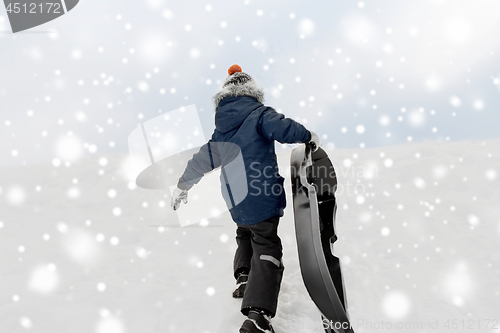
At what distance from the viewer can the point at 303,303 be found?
7.98 feet

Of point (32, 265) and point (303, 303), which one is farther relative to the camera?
point (32, 265)

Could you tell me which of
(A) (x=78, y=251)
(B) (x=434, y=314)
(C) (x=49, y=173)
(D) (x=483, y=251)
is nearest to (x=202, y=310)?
(B) (x=434, y=314)

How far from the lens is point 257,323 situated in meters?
2.07

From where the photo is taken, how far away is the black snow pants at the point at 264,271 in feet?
7.01

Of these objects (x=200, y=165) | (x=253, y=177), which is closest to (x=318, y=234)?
(x=253, y=177)

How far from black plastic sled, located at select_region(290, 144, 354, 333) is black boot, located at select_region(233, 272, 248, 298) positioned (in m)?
0.73

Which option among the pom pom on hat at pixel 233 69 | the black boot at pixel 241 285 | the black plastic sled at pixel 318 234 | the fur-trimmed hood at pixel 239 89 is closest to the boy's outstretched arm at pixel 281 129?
the black plastic sled at pixel 318 234

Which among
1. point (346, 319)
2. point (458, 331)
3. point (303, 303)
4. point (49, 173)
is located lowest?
point (458, 331)

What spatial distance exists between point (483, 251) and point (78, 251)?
432 centimetres

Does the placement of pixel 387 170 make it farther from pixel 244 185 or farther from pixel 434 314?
pixel 244 185

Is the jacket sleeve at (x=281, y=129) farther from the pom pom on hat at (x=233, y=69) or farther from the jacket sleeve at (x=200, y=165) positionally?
the pom pom on hat at (x=233, y=69)

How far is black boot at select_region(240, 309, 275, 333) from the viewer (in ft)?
6.74

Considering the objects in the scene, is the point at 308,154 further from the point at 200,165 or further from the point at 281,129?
the point at 200,165

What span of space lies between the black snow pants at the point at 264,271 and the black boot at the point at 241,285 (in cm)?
37
